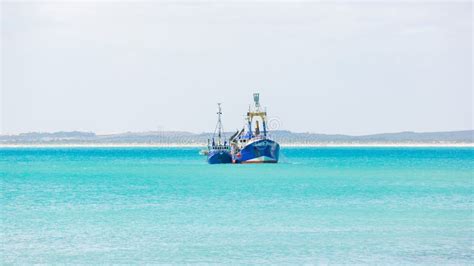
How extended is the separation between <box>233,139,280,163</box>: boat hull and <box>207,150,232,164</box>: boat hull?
12.2 feet

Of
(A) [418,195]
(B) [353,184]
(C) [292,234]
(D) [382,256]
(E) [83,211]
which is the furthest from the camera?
(B) [353,184]

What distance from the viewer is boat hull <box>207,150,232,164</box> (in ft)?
342

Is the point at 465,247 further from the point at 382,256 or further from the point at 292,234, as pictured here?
the point at 292,234

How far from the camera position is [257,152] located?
321 ft

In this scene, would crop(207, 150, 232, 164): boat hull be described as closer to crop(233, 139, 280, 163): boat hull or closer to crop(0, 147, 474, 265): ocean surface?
crop(233, 139, 280, 163): boat hull

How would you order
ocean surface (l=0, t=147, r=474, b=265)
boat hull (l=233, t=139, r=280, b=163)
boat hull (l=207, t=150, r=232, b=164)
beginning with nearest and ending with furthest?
ocean surface (l=0, t=147, r=474, b=265)
boat hull (l=233, t=139, r=280, b=163)
boat hull (l=207, t=150, r=232, b=164)

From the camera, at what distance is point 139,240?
30438 mm

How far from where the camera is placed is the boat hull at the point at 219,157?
4108 inches

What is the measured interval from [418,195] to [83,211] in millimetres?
21273

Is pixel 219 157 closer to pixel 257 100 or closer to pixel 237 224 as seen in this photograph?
pixel 257 100

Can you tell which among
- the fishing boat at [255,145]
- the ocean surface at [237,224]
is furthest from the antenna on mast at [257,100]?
the ocean surface at [237,224]

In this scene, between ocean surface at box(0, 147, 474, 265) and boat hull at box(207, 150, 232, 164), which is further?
boat hull at box(207, 150, 232, 164)

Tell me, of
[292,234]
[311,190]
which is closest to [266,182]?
[311,190]

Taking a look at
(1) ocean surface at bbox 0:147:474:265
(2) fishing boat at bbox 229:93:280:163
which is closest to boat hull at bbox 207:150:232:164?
(2) fishing boat at bbox 229:93:280:163
